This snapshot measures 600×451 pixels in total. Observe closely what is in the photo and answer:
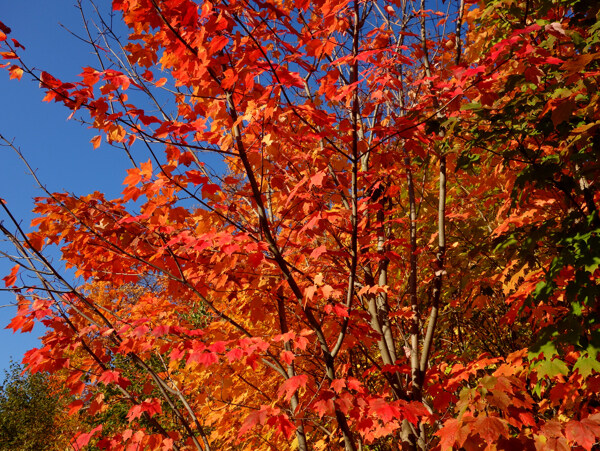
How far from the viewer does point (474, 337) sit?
7605 mm

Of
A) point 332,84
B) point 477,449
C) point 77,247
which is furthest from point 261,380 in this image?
point 332,84

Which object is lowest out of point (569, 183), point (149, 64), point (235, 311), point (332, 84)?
point (569, 183)

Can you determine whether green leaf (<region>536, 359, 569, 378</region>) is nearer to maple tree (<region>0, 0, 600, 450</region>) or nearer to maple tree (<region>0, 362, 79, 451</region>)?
maple tree (<region>0, 0, 600, 450</region>)

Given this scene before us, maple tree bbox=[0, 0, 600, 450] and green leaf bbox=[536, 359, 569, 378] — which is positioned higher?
maple tree bbox=[0, 0, 600, 450]

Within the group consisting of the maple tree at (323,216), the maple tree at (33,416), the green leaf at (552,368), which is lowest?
the green leaf at (552,368)

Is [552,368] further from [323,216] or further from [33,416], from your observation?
[33,416]

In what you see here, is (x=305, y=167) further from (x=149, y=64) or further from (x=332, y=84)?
(x=149, y=64)

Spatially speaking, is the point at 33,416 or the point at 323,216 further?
the point at 33,416

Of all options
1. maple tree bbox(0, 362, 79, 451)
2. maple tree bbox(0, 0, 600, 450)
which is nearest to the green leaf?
maple tree bbox(0, 0, 600, 450)

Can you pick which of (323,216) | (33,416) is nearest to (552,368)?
(323,216)

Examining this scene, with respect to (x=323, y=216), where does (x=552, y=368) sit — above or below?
below

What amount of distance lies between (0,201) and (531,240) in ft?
12.9

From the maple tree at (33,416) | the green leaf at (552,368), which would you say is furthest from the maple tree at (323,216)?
the maple tree at (33,416)

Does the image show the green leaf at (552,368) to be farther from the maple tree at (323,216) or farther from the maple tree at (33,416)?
the maple tree at (33,416)
